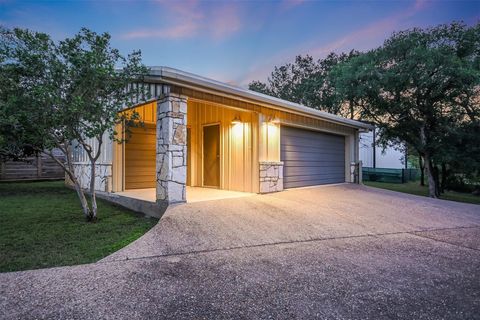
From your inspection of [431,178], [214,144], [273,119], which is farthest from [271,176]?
[431,178]

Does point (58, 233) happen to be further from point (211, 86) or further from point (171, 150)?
point (211, 86)

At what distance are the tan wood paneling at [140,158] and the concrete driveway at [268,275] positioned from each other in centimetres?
328

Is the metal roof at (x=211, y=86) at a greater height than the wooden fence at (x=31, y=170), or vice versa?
the metal roof at (x=211, y=86)

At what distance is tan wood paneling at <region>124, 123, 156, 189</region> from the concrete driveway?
328 cm

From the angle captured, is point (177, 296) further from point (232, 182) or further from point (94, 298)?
point (232, 182)

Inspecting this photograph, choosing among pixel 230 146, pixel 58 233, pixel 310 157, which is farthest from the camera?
pixel 310 157

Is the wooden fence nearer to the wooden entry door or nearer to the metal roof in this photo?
the wooden entry door

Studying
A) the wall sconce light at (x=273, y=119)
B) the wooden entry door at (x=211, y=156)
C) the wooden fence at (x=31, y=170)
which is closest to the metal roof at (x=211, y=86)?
the wall sconce light at (x=273, y=119)

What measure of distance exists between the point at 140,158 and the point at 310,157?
5218 mm

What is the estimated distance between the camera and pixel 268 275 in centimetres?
249

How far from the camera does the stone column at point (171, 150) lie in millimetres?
4758

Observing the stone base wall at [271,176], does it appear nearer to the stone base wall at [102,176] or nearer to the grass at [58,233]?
the grass at [58,233]

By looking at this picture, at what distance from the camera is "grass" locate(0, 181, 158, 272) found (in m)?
2.94

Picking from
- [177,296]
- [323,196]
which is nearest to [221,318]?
[177,296]
